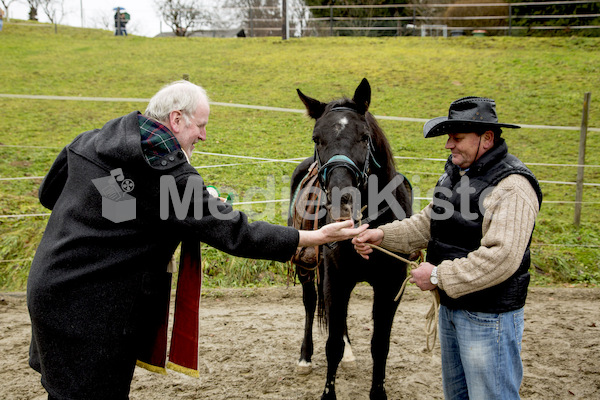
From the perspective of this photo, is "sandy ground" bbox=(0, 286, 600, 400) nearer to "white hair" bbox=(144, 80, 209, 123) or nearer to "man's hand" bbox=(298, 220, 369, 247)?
"man's hand" bbox=(298, 220, 369, 247)

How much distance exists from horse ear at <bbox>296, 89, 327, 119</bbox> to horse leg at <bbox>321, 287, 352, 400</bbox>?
1.27m

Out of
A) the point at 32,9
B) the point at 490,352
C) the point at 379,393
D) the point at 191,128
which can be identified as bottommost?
the point at 379,393

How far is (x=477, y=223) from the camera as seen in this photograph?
7.30 feet

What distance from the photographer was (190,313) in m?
2.26

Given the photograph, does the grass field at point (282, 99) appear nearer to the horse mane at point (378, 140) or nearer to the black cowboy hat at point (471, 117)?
the horse mane at point (378, 140)

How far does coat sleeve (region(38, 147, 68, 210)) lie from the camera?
220cm

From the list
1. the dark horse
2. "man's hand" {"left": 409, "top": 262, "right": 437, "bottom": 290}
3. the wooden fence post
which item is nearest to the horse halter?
the dark horse

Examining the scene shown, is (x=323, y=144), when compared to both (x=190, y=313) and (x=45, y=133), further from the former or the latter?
(x=45, y=133)

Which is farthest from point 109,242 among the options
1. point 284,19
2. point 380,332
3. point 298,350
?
point 284,19

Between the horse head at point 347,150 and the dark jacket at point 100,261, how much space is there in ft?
2.67

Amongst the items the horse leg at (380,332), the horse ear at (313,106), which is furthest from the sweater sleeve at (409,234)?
the horse ear at (313,106)

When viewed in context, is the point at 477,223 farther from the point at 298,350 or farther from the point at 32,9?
the point at 32,9

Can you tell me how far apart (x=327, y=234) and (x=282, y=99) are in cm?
1304

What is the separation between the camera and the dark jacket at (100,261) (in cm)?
196
